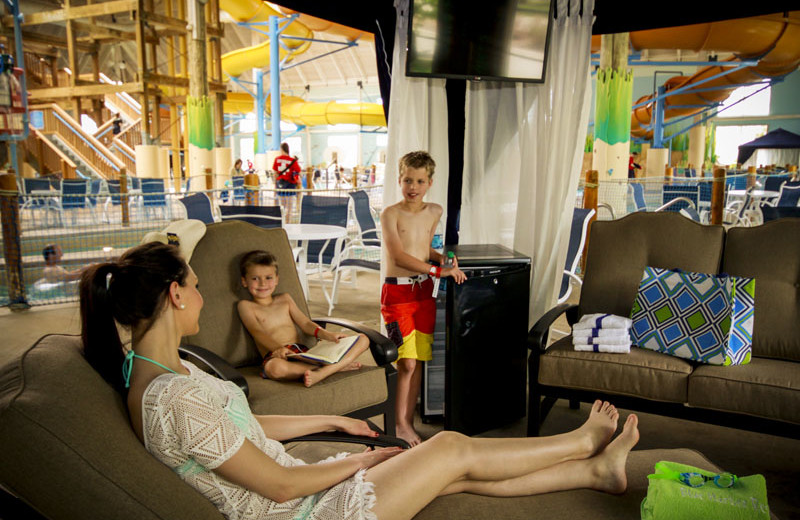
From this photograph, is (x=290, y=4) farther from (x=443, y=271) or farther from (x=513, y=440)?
(x=513, y=440)

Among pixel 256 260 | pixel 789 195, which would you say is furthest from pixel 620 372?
pixel 789 195

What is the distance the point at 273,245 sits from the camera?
314 cm

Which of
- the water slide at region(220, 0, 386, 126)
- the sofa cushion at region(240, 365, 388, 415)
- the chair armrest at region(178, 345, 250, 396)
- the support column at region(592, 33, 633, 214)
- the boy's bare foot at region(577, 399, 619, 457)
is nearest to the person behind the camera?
the boy's bare foot at region(577, 399, 619, 457)

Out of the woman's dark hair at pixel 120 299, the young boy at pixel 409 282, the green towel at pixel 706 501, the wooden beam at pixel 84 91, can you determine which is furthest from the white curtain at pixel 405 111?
the wooden beam at pixel 84 91

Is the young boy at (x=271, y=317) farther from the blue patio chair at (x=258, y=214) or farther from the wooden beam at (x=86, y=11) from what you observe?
the wooden beam at (x=86, y=11)

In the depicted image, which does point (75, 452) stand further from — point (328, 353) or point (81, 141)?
point (81, 141)

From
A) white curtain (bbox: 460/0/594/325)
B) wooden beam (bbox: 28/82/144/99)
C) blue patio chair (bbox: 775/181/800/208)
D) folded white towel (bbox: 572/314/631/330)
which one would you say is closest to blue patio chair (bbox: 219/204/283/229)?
white curtain (bbox: 460/0/594/325)

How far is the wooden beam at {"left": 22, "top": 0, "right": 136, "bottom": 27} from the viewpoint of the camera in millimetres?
12977

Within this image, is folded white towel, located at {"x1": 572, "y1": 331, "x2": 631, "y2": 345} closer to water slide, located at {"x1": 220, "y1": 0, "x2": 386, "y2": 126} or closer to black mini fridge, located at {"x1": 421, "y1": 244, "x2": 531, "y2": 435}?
black mini fridge, located at {"x1": 421, "y1": 244, "x2": 531, "y2": 435}

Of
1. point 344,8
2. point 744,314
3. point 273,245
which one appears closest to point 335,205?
point 344,8

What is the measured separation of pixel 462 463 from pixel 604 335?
4.72 feet

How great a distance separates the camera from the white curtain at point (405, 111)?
3.76 m

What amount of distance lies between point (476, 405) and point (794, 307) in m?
1.64

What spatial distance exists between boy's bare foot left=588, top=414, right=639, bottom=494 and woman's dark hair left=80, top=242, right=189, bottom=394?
1.40m
